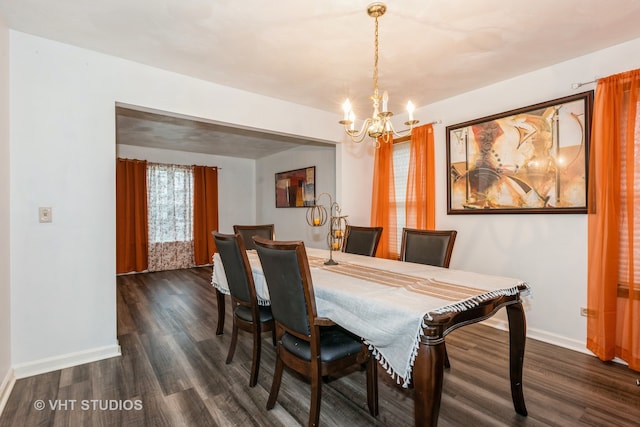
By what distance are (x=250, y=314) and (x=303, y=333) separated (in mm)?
758

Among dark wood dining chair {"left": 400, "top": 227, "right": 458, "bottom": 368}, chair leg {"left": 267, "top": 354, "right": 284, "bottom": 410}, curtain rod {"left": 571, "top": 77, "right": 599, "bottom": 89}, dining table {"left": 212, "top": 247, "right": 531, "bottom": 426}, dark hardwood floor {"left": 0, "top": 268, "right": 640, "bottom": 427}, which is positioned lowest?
dark hardwood floor {"left": 0, "top": 268, "right": 640, "bottom": 427}

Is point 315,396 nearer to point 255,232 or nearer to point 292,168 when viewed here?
point 255,232

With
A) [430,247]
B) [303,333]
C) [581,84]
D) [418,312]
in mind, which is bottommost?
[303,333]

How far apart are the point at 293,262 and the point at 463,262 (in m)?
2.44

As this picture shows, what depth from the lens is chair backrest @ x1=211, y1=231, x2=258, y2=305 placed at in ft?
6.59

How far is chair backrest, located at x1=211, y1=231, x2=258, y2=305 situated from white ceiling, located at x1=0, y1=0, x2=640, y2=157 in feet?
4.56

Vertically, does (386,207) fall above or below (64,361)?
above

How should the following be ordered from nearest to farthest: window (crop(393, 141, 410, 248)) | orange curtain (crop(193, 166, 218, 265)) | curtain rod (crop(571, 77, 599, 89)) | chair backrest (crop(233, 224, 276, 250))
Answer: curtain rod (crop(571, 77, 599, 89))
chair backrest (crop(233, 224, 276, 250))
window (crop(393, 141, 410, 248))
orange curtain (crop(193, 166, 218, 265))

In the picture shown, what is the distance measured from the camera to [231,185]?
22.2ft

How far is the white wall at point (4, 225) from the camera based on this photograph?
197 cm

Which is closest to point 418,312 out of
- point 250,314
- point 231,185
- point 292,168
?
point 250,314

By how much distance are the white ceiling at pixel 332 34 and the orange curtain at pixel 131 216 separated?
11.3 feet

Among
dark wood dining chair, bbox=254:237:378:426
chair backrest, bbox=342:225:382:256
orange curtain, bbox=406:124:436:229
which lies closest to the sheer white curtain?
chair backrest, bbox=342:225:382:256

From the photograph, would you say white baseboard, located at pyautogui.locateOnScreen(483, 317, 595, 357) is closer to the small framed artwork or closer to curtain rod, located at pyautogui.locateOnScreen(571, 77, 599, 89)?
curtain rod, located at pyautogui.locateOnScreen(571, 77, 599, 89)
